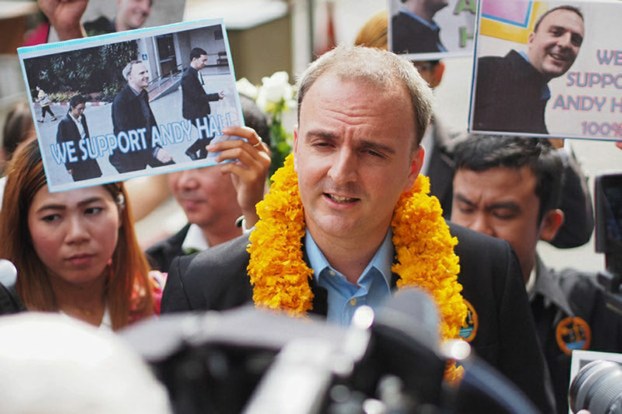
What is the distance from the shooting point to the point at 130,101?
8.82ft

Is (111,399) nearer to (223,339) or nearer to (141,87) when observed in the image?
(223,339)

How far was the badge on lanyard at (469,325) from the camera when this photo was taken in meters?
2.39

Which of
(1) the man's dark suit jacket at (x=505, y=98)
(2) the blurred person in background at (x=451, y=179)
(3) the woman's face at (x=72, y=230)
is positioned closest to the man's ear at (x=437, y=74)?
(2) the blurred person in background at (x=451, y=179)

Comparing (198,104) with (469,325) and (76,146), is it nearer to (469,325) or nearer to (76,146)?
(76,146)

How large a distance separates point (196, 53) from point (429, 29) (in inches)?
34.8

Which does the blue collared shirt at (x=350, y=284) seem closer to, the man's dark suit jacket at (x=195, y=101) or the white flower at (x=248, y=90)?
the man's dark suit jacket at (x=195, y=101)

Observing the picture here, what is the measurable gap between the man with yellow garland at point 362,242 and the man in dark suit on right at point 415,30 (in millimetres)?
720

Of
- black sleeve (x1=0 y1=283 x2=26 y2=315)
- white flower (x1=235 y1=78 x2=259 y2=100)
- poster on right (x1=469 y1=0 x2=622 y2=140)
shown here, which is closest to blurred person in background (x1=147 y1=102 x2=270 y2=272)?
white flower (x1=235 y1=78 x2=259 y2=100)

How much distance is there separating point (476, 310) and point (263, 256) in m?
0.58

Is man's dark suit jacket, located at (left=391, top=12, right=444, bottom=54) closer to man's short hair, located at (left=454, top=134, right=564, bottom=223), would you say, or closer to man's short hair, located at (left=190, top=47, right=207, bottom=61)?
man's short hair, located at (left=454, top=134, right=564, bottom=223)

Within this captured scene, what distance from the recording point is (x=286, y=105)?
3.72 metres

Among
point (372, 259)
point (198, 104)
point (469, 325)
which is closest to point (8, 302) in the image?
point (372, 259)

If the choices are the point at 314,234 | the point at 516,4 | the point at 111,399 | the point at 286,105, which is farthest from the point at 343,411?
the point at 286,105

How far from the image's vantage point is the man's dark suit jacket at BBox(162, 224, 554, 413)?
242 centimetres
